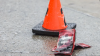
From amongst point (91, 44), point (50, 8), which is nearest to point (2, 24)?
point (50, 8)

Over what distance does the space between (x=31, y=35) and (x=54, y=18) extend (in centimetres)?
61

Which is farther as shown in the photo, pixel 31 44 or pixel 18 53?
pixel 31 44

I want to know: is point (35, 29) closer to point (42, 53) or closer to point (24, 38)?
point (24, 38)

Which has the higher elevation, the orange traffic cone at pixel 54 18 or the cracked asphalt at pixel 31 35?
the orange traffic cone at pixel 54 18

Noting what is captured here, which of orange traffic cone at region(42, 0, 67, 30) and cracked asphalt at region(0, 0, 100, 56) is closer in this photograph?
cracked asphalt at region(0, 0, 100, 56)

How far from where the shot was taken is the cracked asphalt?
288 centimetres

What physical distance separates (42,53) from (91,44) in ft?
3.14

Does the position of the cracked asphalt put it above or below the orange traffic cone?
below

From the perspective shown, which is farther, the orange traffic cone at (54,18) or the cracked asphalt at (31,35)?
the orange traffic cone at (54,18)

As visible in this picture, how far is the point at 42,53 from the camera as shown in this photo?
9.18 ft

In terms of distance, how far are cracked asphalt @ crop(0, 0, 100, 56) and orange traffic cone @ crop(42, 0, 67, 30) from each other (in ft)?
0.87

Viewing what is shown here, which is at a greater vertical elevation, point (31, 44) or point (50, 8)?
point (50, 8)

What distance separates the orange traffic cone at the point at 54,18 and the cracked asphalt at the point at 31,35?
265 mm

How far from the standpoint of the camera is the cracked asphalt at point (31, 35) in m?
2.88
